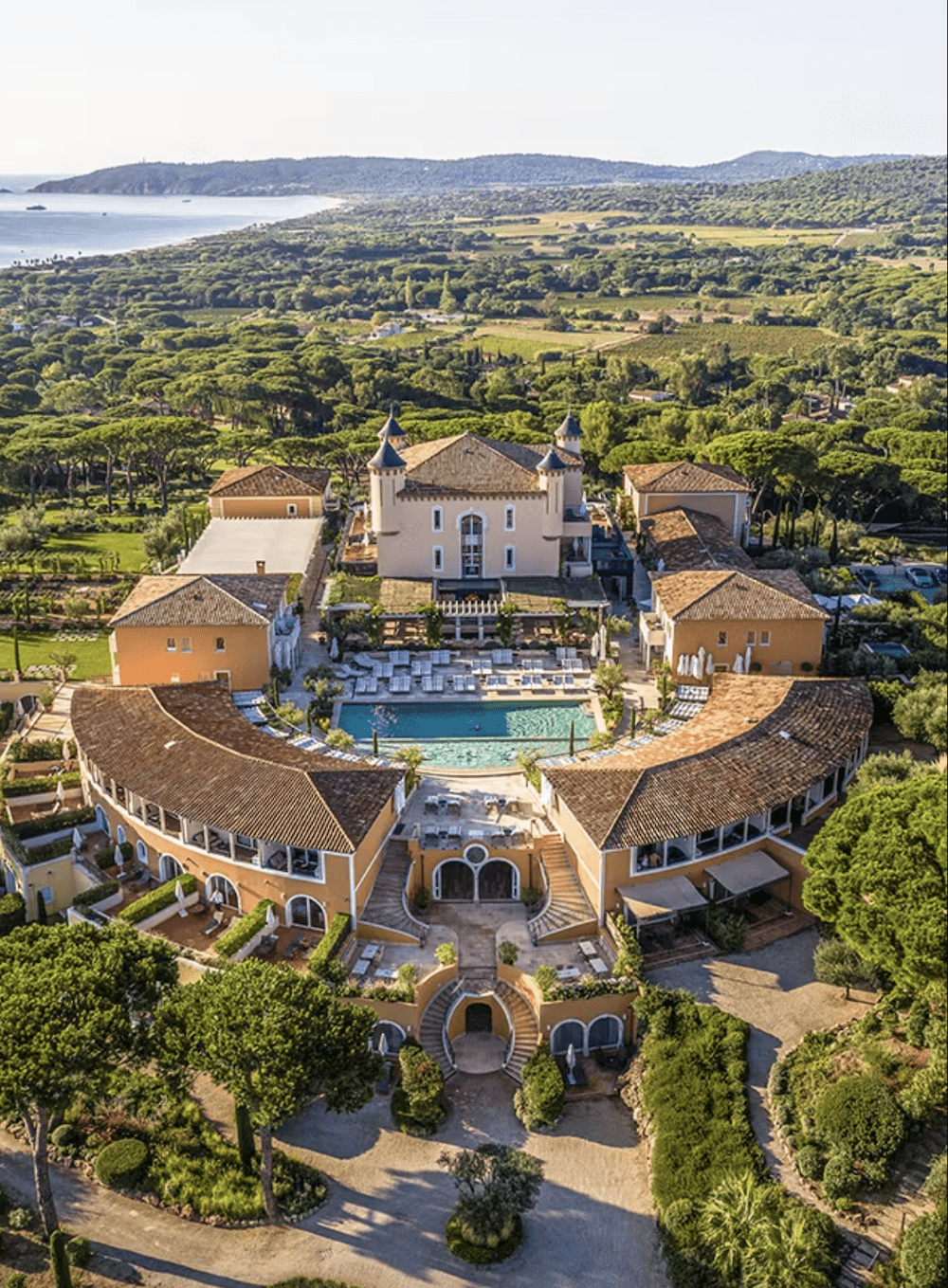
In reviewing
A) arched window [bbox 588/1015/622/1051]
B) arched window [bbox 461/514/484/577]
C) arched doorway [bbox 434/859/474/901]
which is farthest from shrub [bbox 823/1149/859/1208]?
arched window [bbox 461/514/484/577]

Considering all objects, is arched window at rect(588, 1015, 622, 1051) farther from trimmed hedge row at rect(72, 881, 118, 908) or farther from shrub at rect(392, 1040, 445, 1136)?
trimmed hedge row at rect(72, 881, 118, 908)

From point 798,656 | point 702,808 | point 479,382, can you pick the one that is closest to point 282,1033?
point 702,808

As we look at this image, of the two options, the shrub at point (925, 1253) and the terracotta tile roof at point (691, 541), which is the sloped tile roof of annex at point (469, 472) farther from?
the shrub at point (925, 1253)

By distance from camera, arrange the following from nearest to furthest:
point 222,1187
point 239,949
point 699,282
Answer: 1. point 222,1187
2. point 239,949
3. point 699,282

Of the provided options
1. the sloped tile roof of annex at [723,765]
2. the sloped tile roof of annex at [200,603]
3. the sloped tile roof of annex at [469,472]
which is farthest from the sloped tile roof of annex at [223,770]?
the sloped tile roof of annex at [469,472]

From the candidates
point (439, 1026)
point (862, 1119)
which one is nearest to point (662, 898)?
point (439, 1026)

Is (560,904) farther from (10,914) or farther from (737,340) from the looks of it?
(737,340)

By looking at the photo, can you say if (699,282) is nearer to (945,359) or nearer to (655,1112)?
(945,359)

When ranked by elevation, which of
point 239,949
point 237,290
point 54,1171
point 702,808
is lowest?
point 54,1171
